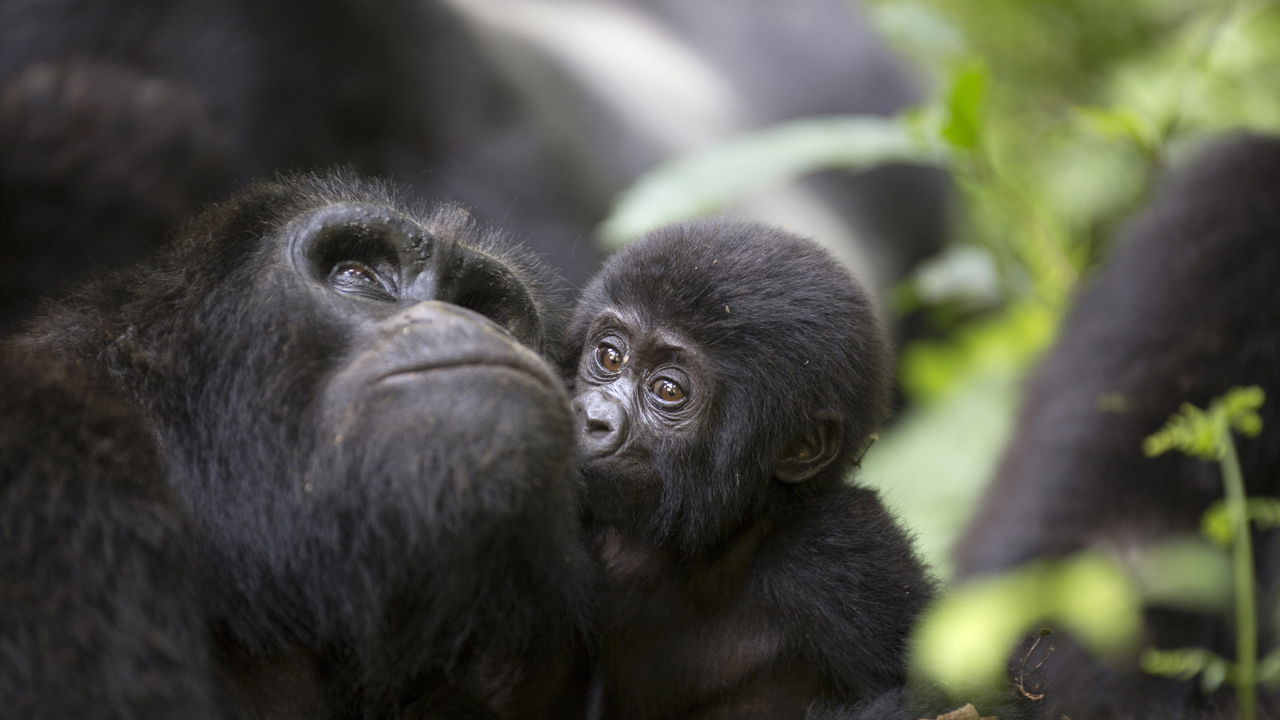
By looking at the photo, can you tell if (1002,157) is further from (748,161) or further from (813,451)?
(813,451)

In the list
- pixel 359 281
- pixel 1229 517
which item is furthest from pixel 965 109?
pixel 359 281

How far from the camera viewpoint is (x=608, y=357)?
2094 millimetres

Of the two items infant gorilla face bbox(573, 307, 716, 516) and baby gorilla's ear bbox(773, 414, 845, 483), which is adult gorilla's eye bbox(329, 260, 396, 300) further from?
baby gorilla's ear bbox(773, 414, 845, 483)

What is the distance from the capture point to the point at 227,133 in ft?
13.7

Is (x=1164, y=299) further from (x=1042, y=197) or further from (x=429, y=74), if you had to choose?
(x=429, y=74)

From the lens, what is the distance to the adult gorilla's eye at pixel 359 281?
1.64 m

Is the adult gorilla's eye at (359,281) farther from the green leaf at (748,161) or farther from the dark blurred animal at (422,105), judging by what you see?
the dark blurred animal at (422,105)

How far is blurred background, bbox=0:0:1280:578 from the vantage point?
3342 mm

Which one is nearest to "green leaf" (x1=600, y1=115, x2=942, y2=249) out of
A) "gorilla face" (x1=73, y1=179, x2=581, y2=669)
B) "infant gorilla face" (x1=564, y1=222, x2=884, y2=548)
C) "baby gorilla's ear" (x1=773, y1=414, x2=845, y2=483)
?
"infant gorilla face" (x1=564, y1=222, x2=884, y2=548)

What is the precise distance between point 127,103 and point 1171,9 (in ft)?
11.9

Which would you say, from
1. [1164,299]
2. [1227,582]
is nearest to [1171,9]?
[1164,299]

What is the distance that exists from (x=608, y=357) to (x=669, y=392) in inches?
5.0

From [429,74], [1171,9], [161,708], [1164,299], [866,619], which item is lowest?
[161,708]

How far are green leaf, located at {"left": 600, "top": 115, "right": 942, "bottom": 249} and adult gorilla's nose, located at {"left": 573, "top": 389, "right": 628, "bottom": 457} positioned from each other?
3.41ft
